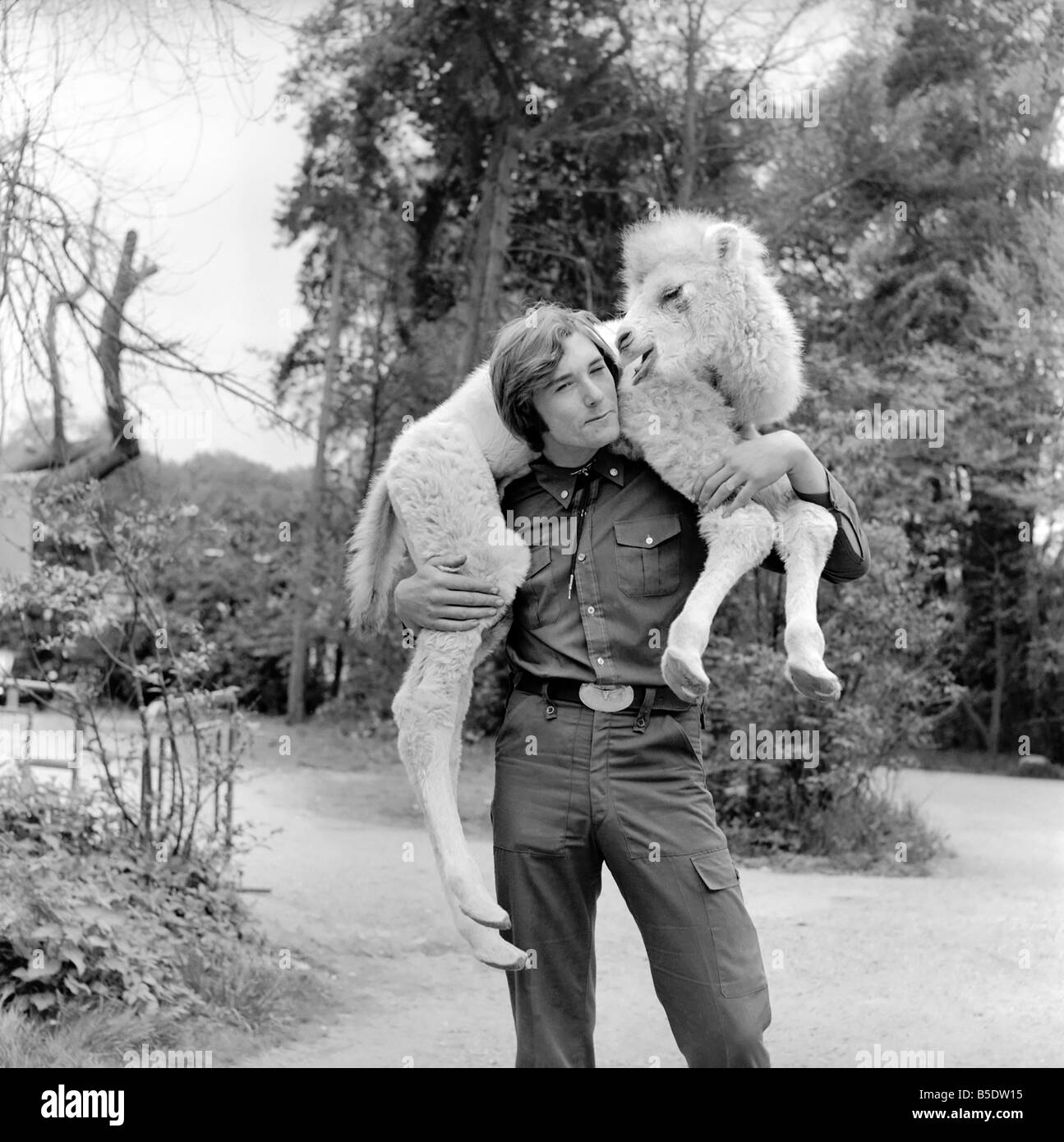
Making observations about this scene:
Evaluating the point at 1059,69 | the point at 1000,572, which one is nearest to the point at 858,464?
the point at 1000,572

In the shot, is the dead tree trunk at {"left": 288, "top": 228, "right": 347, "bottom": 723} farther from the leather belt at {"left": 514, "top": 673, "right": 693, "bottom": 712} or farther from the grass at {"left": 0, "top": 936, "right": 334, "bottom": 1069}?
the leather belt at {"left": 514, "top": 673, "right": 693, "bottom": 712}

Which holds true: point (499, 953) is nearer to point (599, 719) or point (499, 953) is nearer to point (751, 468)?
point (599, 719)

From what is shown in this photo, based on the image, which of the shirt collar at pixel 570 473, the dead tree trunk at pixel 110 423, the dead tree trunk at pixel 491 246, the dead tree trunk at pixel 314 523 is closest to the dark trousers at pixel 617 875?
the shirt collar at pixel 570 473

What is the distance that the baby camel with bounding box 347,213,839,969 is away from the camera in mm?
2113

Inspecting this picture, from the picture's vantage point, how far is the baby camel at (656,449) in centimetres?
211

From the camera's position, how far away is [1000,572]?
45.2ft

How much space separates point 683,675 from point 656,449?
46 cm

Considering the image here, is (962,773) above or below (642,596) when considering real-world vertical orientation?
below

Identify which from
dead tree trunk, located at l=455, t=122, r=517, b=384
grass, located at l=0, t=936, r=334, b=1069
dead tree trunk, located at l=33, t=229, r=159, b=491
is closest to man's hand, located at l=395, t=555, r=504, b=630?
grass, located at l=0, t=936, r=334, b=1069

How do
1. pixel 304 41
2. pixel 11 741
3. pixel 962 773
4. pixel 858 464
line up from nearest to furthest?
1. pixel 11 741
2. pixel 858 464
3. pixel 304 41
4. pixel 962 773

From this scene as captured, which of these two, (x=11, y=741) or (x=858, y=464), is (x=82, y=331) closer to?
(x=11, y=741)

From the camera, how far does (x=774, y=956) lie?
18.1ft

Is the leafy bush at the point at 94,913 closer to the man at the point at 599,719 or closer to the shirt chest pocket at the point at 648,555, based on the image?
the man at the point at 599,719
